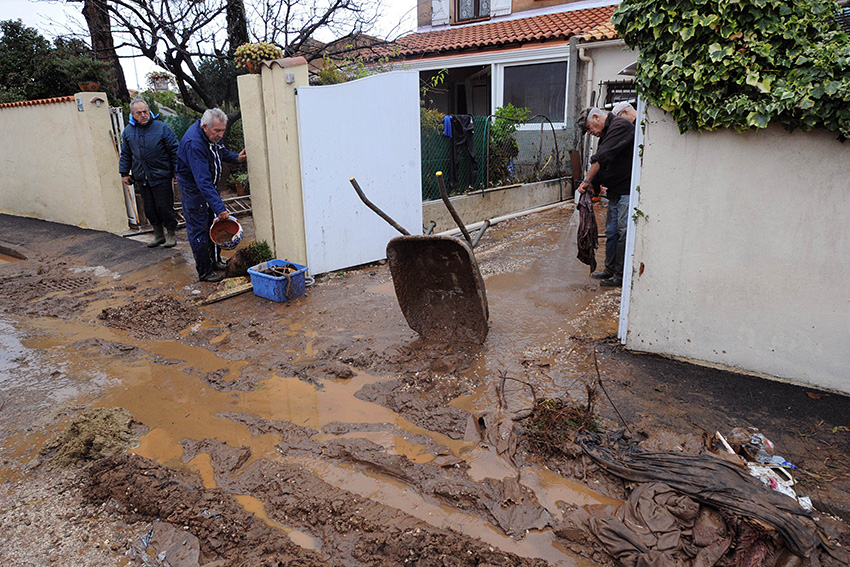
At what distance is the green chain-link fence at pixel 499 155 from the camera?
9773 millimetres

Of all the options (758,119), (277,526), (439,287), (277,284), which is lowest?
(277,526)

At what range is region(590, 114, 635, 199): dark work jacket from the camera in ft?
18.3

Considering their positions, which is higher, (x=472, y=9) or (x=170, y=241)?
(x=472, y=9)

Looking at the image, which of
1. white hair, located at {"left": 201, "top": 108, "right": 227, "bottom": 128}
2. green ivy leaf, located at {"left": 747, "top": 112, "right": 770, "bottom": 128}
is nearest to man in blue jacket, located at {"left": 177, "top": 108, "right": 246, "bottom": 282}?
white hair, located at {"left": 201, "top": 108, "right": 227, "bottom": 128}

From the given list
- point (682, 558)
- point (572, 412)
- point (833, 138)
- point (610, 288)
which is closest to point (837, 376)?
point (833, 138)

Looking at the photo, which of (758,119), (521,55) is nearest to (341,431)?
(758,119)

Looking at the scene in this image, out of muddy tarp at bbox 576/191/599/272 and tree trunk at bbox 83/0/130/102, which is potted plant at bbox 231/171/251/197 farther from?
muddy tarp at bbox 576/191/599/272

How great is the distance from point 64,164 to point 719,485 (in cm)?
1022

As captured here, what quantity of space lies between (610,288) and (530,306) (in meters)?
1.08

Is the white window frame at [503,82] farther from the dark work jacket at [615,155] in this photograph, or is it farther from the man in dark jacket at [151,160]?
the man in dark jacket at [151,160]

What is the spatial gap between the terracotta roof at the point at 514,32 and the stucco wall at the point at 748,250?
9203mm

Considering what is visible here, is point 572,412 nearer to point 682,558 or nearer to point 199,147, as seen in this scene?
point 682,558

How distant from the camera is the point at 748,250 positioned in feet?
12.5

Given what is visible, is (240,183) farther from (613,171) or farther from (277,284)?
(613,171)
